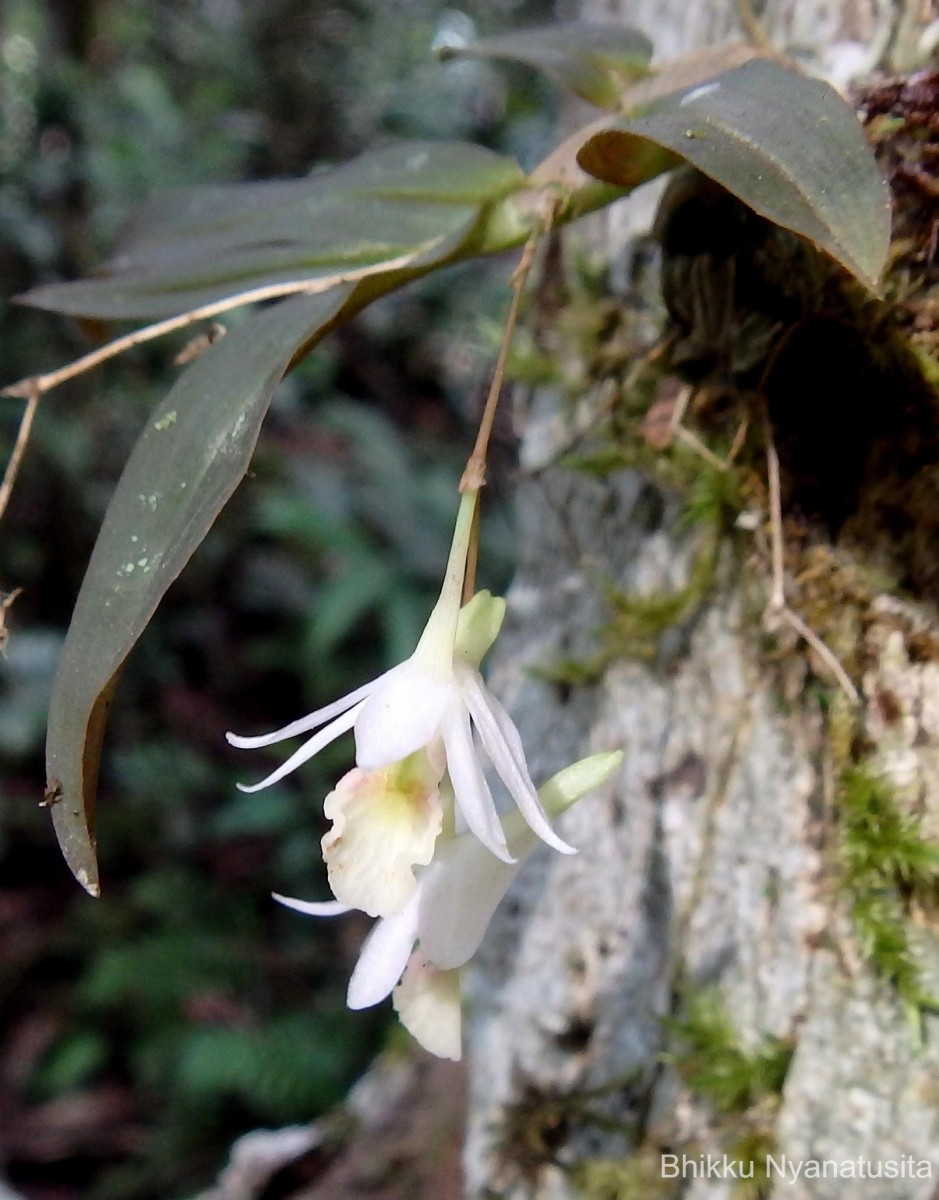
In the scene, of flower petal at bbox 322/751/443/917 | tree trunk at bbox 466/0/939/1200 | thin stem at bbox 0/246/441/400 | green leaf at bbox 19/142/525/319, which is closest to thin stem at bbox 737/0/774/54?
tree trunk at bbox 466/0/939/1200

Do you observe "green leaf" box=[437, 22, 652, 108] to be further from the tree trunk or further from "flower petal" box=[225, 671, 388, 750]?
"flower petal" box=[225, 671, 388, 750]

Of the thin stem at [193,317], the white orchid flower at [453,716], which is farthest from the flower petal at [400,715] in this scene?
the thin stem at [193,317]

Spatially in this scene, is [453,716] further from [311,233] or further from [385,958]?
[311,233]

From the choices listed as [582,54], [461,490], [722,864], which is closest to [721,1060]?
[722,864]

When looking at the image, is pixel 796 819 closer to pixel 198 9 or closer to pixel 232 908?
pixel 232 908

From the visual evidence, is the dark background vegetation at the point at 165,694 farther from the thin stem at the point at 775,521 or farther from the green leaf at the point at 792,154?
the green leaf at the point at 792,154
